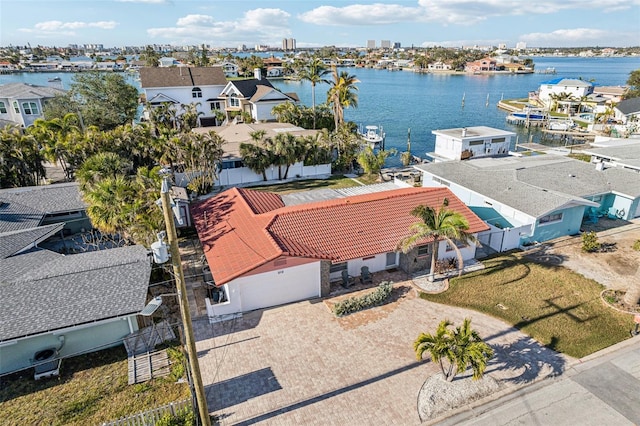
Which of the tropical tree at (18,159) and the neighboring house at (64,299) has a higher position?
the tropical tree at (18,159)

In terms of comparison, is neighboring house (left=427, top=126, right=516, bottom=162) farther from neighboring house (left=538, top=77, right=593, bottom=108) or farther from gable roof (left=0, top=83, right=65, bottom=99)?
neighboring house (left=538, top=77, right=593, bottom=108)

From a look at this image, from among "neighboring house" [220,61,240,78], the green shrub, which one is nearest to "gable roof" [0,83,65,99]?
the green shrub

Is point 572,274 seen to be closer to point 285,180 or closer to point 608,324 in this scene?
point 608,324

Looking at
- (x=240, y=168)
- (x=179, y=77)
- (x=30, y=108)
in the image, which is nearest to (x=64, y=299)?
(x=240, y=168)

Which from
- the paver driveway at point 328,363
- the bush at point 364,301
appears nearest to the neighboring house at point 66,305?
the paver driveway at point 328,363

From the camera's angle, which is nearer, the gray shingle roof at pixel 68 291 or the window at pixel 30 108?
the gray shingle roof at pixel 68 291

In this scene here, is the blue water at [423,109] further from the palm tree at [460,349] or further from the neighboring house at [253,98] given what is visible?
the palm tree at [460,349]

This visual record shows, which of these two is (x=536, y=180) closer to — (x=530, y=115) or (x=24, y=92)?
(x=530, y=115)
